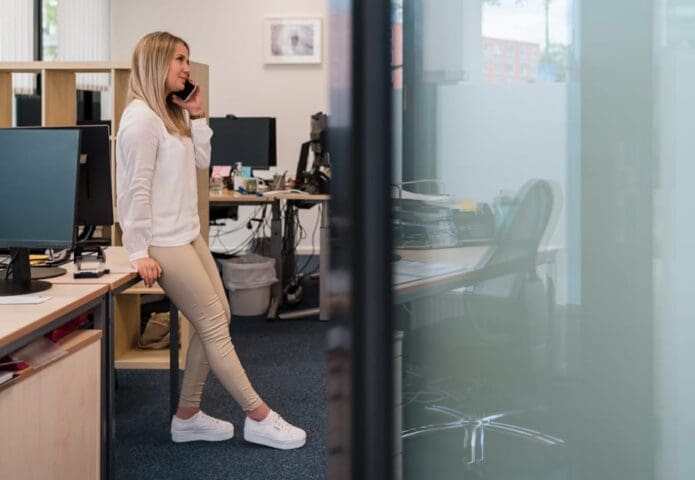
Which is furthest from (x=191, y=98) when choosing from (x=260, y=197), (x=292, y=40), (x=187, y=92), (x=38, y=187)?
(x=292, y=40)

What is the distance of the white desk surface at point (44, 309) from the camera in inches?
71.2

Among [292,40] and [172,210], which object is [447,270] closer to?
Answer: [172,210]

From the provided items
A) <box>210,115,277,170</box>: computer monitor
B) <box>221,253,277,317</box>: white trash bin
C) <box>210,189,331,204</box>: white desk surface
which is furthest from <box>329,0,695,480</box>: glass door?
<box>210,115,277,170</box>: computer monitor

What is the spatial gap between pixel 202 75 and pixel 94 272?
154cm

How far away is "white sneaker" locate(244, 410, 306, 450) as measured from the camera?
9.54 feet

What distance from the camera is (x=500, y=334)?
90 centimetres

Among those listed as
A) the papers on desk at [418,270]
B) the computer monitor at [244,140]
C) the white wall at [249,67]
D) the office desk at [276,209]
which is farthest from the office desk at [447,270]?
the white wall at [249,67]

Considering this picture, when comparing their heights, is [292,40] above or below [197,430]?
above

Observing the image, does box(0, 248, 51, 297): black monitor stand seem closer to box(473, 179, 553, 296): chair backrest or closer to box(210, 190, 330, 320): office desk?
box(473, 179, 553, 296): chair backrest

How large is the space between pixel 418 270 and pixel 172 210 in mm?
1880

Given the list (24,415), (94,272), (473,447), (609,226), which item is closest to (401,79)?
(609,226)

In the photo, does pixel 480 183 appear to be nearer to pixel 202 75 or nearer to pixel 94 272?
pixel 94 272

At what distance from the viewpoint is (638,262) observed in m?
0.85

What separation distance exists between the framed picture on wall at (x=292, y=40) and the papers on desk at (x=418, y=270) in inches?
271
